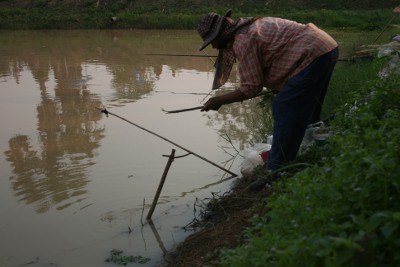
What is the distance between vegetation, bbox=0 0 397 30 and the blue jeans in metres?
14.5

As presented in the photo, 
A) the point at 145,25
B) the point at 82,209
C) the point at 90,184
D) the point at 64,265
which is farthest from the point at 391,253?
the point at 145,25

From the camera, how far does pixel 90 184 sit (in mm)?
4617

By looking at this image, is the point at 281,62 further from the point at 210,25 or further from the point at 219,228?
the point at 219,228

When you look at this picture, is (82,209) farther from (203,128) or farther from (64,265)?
(203,128)

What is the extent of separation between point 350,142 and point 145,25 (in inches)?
722

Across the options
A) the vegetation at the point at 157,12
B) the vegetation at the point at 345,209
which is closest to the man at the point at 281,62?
the vegetation at the point at 345,209

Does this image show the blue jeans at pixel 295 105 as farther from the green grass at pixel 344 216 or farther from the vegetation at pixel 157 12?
the vegetation at pixel 157 12

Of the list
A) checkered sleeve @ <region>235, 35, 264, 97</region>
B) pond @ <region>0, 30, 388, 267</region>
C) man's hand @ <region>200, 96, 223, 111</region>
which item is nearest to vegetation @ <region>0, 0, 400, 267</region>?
checkered sleeve @ <region>235, 35, 264, 97</region>

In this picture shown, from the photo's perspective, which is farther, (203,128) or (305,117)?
(203,128)

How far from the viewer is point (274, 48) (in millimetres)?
3170

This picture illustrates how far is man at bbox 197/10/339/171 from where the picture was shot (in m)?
3.16

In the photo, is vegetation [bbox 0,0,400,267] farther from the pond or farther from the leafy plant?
the pond

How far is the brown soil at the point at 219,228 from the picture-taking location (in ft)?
9.24

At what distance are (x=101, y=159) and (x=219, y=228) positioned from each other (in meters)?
2.38
